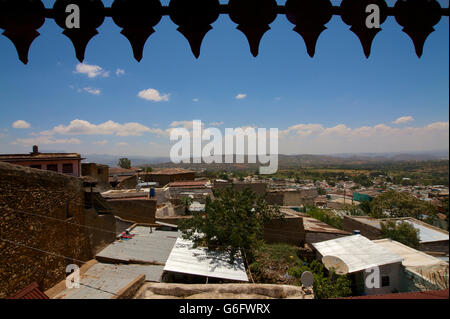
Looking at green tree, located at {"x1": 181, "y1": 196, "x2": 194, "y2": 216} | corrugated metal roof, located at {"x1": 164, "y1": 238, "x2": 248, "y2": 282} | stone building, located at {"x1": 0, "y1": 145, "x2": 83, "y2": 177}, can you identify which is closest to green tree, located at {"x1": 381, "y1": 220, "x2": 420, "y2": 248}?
corrugated metal roof, located at {"x1": 164, "y1": 238, "x2": 248, "y2": 282}

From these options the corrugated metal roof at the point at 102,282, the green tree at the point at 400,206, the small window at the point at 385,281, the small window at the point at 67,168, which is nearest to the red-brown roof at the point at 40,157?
the small window at the point at 67,168

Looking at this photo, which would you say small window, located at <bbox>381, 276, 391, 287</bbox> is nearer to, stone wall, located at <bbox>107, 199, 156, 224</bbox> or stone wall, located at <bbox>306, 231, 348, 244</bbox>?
stone wall, located at <bbox>306, 231, 348, 244</bbox>

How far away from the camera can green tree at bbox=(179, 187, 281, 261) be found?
371 inches

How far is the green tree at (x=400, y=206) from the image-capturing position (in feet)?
55.2

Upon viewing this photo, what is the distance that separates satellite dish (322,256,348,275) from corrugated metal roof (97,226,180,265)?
655 centimetres

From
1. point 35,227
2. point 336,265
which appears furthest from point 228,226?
point 35,227

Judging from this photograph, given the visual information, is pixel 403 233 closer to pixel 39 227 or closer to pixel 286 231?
pixel 286 231

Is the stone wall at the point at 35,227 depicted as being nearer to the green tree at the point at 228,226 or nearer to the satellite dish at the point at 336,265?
the green tree at the point at 228,226

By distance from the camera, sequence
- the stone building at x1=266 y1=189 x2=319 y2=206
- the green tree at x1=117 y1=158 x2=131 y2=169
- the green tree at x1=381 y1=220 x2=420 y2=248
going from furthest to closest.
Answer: the green tree at x1=117 y1=158 x2=131 y2=169 → the stone building at x1=266 y1=189 x2=319 y2=206 → the green tree at x1=381 y1=220 x2=420 y2=248

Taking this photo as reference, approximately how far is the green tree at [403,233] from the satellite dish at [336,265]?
3505 mm

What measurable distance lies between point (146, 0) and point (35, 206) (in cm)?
668
